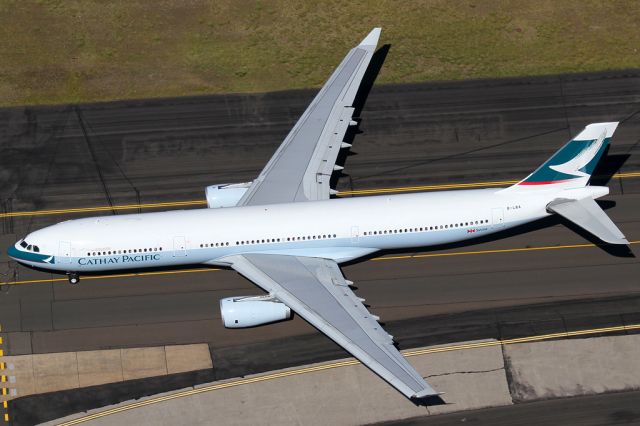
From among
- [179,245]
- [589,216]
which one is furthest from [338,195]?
[589,216]

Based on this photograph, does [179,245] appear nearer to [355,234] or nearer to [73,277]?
[73,277]

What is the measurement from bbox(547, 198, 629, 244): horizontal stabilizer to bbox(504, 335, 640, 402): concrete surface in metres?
6.56

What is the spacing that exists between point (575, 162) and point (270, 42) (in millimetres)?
25080

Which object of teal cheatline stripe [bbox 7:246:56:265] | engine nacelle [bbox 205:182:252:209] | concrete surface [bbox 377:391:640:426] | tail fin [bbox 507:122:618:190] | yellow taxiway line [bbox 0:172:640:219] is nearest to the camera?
concrete surface [bbox 377:391:640:426]

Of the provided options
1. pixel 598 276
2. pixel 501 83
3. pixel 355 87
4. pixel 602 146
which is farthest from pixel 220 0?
pixel 598 276

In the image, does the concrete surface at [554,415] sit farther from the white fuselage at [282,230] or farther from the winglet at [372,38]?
the winglet at [372,38]

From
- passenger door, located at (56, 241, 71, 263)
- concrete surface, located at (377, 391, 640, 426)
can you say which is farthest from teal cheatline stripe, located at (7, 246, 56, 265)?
concrete surface, located at (377, 391, 640, 426)

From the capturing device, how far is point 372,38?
57.0m

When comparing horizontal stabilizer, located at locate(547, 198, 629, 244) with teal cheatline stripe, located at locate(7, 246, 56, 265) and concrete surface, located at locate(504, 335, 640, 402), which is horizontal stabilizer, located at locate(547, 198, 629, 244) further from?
teal cheatline stripe, located at locate(7, 246, 56, 265)

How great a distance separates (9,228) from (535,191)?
35027 millimetres

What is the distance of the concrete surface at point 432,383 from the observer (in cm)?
4534

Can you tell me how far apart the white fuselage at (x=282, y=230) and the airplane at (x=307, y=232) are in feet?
0.20

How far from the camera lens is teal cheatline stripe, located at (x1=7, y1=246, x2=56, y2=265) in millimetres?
47312

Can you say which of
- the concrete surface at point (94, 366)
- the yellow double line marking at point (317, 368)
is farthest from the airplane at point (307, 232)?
the concrete surface at point (94, 366)
